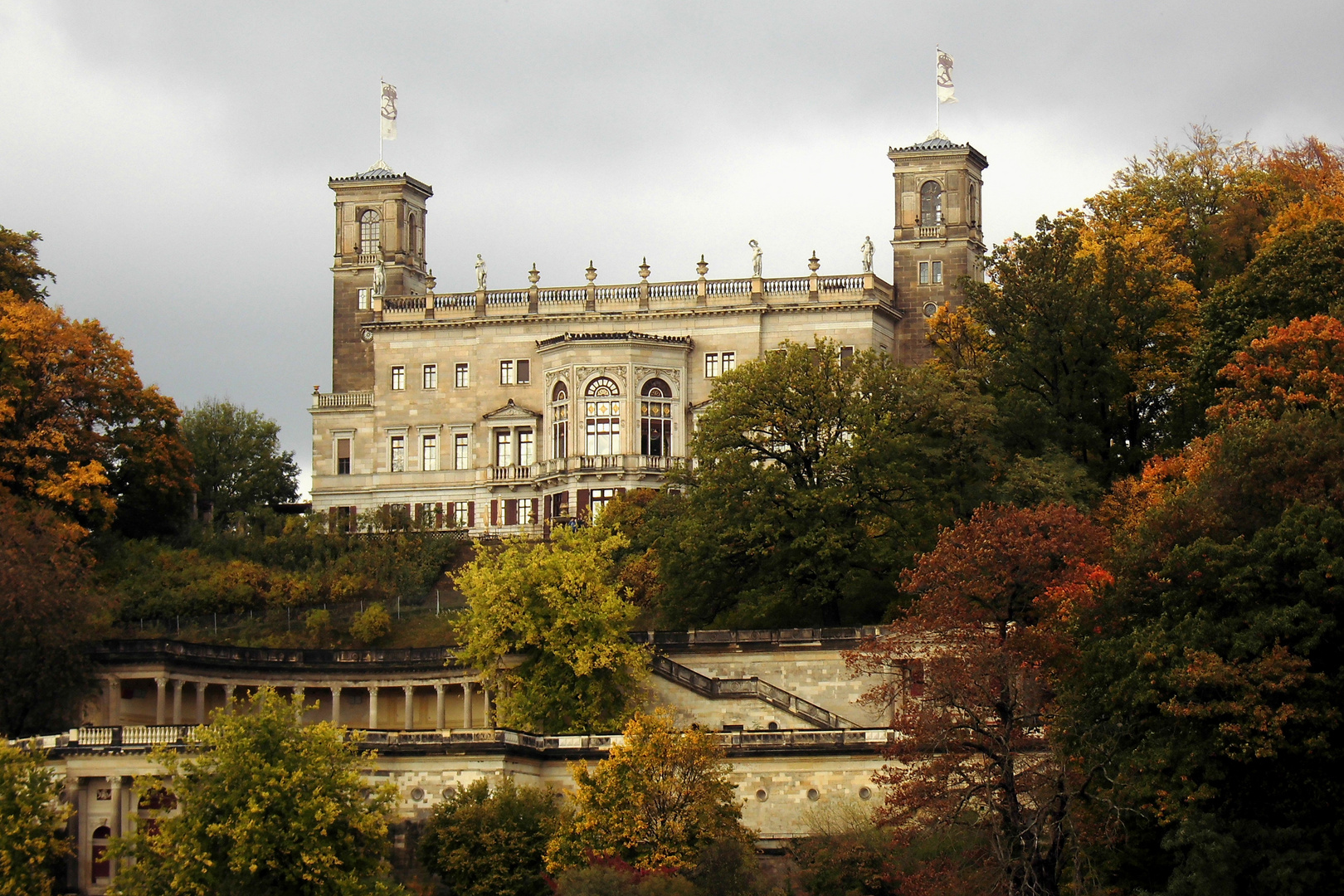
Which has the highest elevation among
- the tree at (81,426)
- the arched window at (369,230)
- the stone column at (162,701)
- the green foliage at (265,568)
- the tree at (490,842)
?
the arched window at (369,230)

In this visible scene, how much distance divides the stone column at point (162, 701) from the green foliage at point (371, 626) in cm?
849

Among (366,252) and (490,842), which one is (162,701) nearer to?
(490,842)

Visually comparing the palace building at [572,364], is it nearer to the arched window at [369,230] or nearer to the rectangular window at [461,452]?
the rectangular window at [461,452]

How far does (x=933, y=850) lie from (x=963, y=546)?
855cm

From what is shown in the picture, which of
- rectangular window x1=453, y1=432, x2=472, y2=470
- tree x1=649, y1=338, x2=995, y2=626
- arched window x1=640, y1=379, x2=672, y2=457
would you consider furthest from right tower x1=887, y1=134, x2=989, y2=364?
tree x1=649, y1=338, x2=995, y2=626

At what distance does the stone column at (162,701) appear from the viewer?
2795 inches

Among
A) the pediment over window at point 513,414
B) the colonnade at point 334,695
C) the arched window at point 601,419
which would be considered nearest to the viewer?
the colonnade at point 334,695

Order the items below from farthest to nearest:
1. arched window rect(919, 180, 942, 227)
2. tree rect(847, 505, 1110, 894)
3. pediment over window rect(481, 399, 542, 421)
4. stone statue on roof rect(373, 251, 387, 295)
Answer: stone statue on roof rect(373, 251, 387, 295), arched window rect(919, 180, 942, 227), pediment over window rect(481, 399, 542, 421), tree rect(847, 505, 1110, 894)

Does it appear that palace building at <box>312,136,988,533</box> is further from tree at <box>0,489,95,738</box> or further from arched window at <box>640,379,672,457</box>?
tree at <box>0,489,95,738</box>

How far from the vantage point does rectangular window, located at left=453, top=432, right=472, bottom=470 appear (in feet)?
317

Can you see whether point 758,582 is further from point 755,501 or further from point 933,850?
point 933,850

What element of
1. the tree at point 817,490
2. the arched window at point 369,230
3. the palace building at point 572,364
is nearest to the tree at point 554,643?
the tree at point 817,490

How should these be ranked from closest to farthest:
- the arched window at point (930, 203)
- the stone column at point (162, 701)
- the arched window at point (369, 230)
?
the stone column at point (162, 701), the arched window at point (930, 203), the arched window at point (369, 230)

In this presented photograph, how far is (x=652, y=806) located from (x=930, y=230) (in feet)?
146
